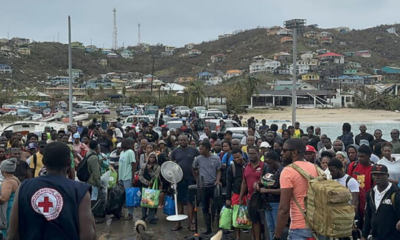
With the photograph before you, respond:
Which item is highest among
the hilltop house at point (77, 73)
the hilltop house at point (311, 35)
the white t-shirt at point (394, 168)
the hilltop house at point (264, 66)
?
the hilltop house at point (311, 35)

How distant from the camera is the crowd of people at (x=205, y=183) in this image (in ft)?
10.2

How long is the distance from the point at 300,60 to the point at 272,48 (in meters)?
27.4

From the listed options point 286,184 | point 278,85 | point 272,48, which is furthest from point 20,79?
point 286,184

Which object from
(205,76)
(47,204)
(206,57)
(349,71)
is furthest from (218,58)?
(47,204)

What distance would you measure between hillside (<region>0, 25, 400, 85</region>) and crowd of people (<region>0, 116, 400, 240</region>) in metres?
108

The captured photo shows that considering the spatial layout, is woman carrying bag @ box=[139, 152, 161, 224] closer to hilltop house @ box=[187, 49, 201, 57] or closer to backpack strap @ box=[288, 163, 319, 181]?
backpack strap @ box=[288, 163, 319, 181]

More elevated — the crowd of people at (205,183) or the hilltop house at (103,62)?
the hilltop house at (103,62)

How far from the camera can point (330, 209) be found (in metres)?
4.03

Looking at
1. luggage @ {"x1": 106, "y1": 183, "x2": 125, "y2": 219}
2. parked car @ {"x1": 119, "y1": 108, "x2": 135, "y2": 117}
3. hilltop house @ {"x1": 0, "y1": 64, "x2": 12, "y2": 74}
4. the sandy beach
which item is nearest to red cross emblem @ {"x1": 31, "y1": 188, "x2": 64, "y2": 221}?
luggage @ {"x1": 106, "y1": 183, "x2": 125, "y2": 219}

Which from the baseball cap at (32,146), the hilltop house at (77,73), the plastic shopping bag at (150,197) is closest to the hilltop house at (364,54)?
the hilltop house at (77,73)

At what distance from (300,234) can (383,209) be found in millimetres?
1053

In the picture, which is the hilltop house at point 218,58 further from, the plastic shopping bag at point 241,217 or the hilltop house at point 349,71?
the plastic shopping bag at point 241,217

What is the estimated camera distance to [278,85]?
282 feet

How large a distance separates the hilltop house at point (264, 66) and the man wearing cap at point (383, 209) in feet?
393
